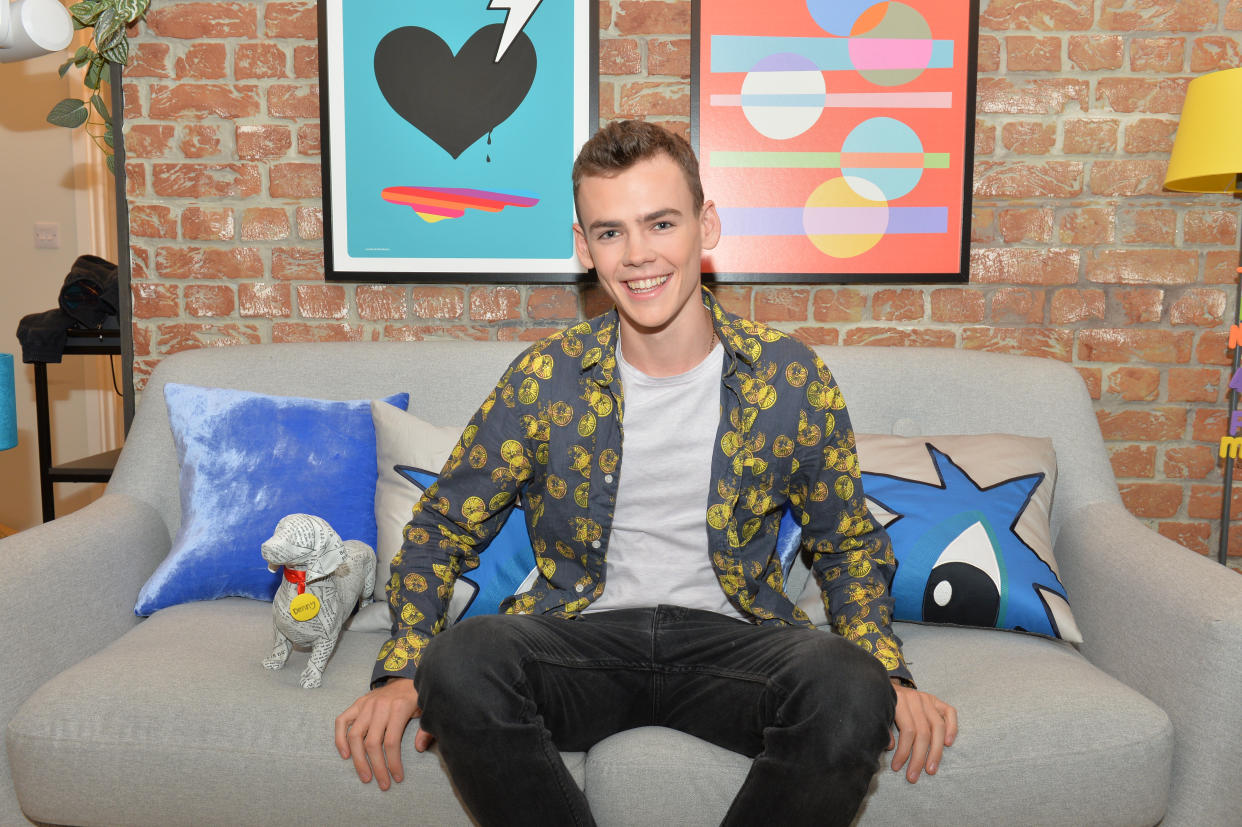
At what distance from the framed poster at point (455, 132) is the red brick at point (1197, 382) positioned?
58.5 inches

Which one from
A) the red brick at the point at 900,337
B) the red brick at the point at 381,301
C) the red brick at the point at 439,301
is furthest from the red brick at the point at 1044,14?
the red brick at the point at 381,301

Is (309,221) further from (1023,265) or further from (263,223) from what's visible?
(1023,265)

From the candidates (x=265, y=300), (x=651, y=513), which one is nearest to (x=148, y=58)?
(x=265, y=300)

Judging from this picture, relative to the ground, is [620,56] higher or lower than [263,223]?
higher

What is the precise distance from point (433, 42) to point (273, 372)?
2.89 feet

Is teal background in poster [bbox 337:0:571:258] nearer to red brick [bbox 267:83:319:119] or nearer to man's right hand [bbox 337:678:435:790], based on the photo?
red brick [bbox 267:83:319:119]

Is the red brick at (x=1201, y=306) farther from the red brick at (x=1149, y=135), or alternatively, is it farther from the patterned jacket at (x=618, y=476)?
the patterned jacket at (x=618, y=476)

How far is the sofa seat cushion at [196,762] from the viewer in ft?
4.11

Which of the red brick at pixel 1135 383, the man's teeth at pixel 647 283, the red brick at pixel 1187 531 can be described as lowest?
the red brick at pixel 1187 531

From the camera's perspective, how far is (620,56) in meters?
2.17

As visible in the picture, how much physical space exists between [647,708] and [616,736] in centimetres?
6

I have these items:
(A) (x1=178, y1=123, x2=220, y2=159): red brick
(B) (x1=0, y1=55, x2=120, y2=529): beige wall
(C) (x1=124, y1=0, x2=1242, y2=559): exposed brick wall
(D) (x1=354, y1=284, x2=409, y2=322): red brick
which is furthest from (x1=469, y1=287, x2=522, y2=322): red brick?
(B) (x1=0, y1=55, x2=120, y2=529): beige wall

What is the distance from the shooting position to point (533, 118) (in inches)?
Answer: 85.3

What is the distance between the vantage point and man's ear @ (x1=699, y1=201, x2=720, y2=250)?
148 centimetres
